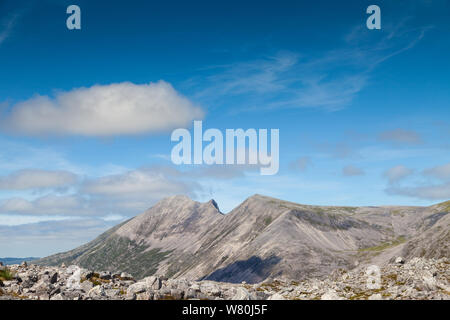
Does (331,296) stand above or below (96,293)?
below

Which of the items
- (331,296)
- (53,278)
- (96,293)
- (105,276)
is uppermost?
(53,278)

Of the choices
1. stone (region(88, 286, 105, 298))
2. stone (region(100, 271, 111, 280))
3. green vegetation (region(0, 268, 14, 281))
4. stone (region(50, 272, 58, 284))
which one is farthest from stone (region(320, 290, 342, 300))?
green vegetation (region(0, 268, 14, 281))

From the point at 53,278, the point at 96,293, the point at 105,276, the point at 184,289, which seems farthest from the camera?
the point at 105,276

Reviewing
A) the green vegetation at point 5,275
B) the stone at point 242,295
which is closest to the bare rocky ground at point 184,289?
the stone at point 242,295

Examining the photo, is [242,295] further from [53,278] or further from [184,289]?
[53,278]

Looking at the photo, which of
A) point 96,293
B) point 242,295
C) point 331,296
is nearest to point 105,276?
point 96,293

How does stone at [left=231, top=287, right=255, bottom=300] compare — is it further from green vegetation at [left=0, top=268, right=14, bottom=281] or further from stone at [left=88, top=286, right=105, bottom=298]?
green vegetation at [left=0, top=268, right=14, bottom=281]

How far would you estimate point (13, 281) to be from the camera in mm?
63688

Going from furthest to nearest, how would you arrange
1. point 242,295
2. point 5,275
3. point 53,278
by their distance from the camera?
point 53,278 → point 5,275 → point 242,295

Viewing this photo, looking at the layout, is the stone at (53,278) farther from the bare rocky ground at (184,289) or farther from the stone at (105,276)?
the stone at (105,276)
